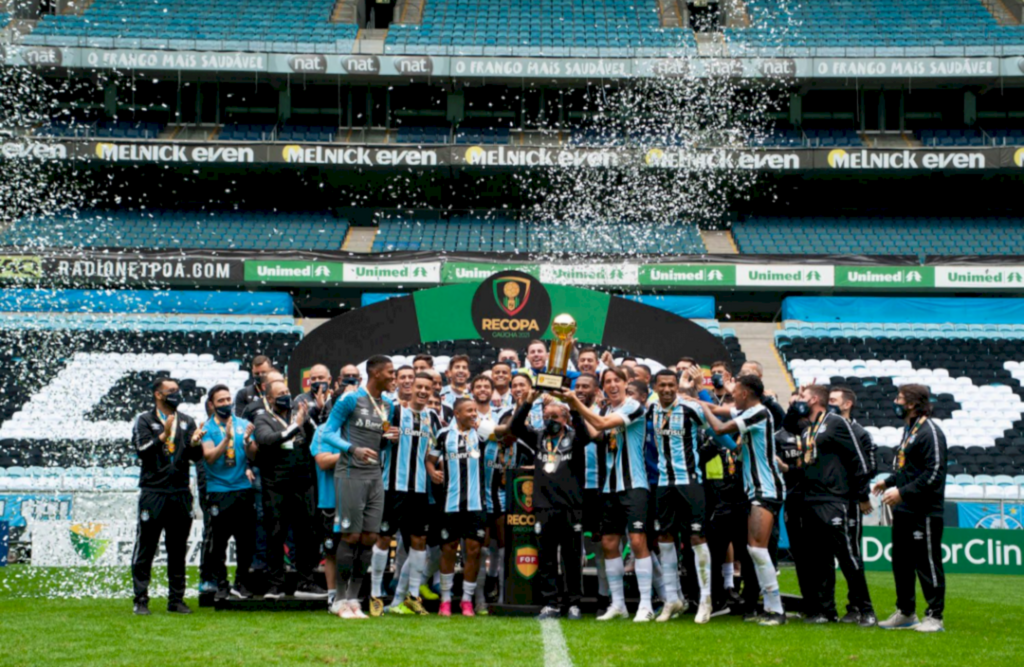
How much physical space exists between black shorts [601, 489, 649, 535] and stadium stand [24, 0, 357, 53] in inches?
1067

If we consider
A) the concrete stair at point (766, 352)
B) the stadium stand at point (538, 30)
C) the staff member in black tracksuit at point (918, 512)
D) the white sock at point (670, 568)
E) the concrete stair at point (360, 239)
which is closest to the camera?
the staff member in black tracksuit at point (918, 512)

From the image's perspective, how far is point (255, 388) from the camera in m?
10.3

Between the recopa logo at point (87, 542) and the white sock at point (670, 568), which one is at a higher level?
the white sock at point (670, 568)

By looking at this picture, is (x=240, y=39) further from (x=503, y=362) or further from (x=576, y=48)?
(x=503, y=362)

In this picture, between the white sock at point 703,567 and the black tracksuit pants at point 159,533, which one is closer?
the white sock at point 703,567

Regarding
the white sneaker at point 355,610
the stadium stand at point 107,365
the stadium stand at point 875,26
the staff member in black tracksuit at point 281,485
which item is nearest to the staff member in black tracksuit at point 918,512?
the white sneaker at point 355,610

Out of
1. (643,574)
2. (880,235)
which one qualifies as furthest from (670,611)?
(880,235)

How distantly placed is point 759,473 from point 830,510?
2.34 feet

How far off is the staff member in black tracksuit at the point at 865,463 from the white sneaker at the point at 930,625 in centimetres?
53

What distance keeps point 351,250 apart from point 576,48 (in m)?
9.72

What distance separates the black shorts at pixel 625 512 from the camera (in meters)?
8.62

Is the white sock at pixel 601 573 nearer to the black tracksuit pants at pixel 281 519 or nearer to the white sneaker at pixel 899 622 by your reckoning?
the white sneaker at pixel 899 622

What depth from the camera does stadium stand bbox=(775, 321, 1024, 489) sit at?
72.3 ft

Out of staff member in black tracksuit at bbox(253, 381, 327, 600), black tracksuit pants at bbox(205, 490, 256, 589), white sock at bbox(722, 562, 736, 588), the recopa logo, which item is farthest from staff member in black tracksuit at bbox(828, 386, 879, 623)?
the recopa logo
